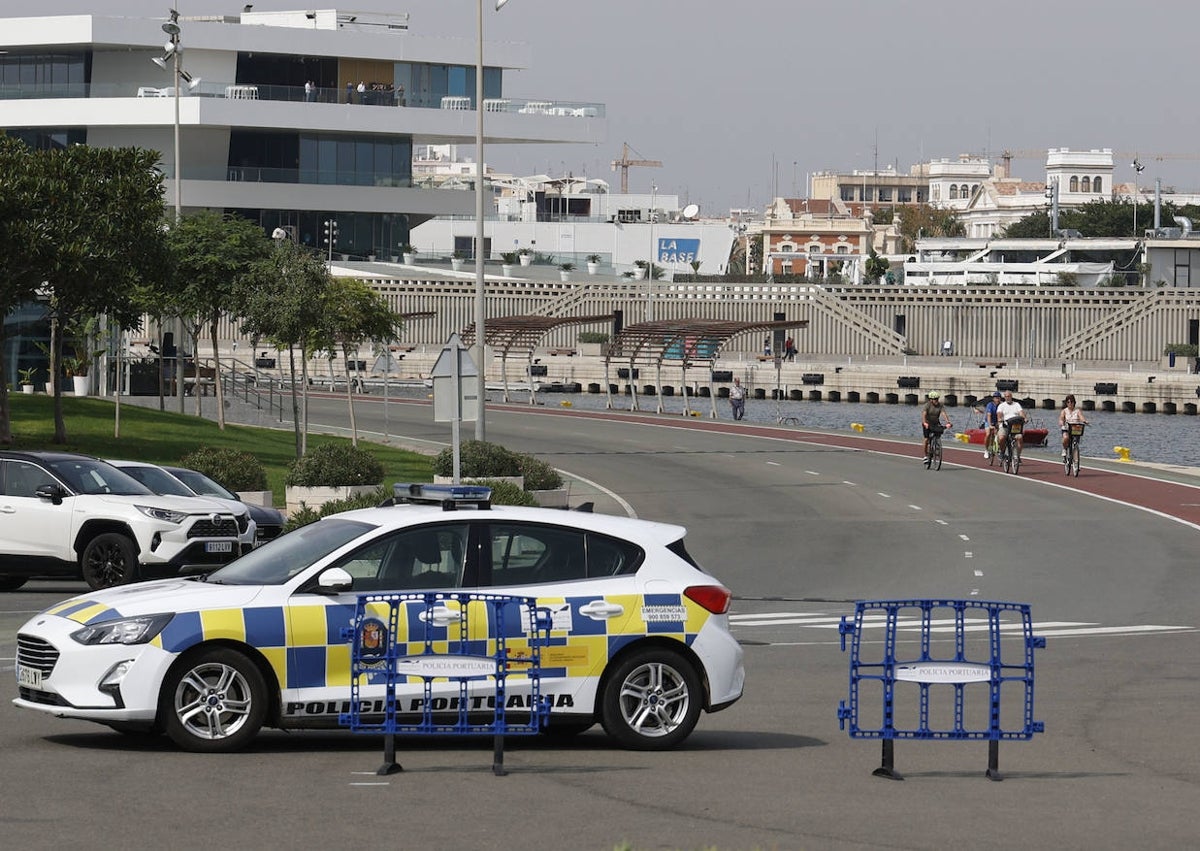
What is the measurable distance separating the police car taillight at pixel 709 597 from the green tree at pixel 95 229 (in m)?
27.2

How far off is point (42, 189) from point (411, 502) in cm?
2706

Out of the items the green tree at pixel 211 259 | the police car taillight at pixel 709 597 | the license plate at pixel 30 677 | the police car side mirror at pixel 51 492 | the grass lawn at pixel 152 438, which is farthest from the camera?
the green tree at pixel 211 259

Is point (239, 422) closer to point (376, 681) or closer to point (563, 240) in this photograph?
point (376, 681)

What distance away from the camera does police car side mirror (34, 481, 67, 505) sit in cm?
2189

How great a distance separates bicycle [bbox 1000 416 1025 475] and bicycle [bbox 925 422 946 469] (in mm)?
1509

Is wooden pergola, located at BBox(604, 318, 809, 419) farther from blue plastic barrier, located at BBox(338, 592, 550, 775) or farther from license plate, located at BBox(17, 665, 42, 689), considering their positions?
license plate, located at BBox(17, 665, 42, 689)

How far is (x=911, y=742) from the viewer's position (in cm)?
1274

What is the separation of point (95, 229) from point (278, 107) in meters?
62.6

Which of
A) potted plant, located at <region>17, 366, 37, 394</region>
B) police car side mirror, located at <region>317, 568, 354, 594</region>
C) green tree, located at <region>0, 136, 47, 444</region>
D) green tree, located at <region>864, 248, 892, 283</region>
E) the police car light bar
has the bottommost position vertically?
police car side mirror, located at <region>317, 568, 354, 594</region>

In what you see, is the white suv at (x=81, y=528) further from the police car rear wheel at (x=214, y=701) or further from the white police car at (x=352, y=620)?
the police car rear wheel at (x=214, y=701)

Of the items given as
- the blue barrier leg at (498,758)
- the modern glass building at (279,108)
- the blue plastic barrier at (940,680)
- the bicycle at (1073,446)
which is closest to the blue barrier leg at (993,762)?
the blue plastic barrier at (940,680)

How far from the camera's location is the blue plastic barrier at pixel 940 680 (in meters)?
10.8

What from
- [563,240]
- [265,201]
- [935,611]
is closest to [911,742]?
[935,611]

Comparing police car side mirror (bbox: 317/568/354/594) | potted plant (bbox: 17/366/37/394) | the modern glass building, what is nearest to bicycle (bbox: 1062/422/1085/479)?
potted plant (bbox: 17/366/37/394)
